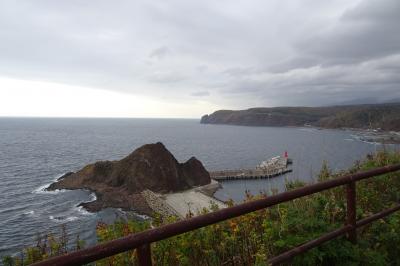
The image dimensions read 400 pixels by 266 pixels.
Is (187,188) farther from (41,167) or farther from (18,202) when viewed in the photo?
(41,167)

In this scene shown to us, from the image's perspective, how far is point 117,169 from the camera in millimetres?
56406

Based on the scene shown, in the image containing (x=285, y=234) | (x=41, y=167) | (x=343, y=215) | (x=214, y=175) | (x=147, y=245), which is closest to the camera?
(x=147, y=245)

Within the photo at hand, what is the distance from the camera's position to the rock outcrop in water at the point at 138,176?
52719 millimetres

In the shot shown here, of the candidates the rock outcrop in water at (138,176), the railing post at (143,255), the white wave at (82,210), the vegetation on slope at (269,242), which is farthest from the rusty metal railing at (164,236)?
the rock outcrop in water at (138,176)

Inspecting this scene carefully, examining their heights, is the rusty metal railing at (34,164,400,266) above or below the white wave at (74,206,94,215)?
above

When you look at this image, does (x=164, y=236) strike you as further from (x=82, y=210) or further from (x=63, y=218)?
(x=82, y=210)

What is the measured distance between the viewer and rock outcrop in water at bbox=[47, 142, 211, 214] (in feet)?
173

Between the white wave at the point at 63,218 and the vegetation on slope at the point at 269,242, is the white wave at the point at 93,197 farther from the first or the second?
the vegetation on slope at the point at 269,242

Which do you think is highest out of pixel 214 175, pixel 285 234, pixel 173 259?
pixel 285 234

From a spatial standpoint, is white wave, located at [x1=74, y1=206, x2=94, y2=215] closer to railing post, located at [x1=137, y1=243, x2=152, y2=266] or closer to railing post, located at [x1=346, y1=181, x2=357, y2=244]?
railing post, located at [x1=346, y1=181, x2=357, y2=244]

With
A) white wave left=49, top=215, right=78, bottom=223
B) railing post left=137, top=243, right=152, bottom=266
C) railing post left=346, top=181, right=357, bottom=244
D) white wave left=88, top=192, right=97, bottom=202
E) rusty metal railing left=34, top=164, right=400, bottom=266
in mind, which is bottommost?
white wave left=88, top=192, right=97, bottom=202

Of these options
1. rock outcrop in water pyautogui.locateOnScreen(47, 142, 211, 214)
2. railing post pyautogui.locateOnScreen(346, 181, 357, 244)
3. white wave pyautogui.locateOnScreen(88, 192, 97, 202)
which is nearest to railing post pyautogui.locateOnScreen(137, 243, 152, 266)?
railing post pyautogui.locateOnScreen(346, 181, 357, 244)

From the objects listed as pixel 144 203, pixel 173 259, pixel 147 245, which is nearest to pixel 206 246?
pixel 173 259

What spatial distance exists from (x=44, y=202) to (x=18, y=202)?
304 centimetres
